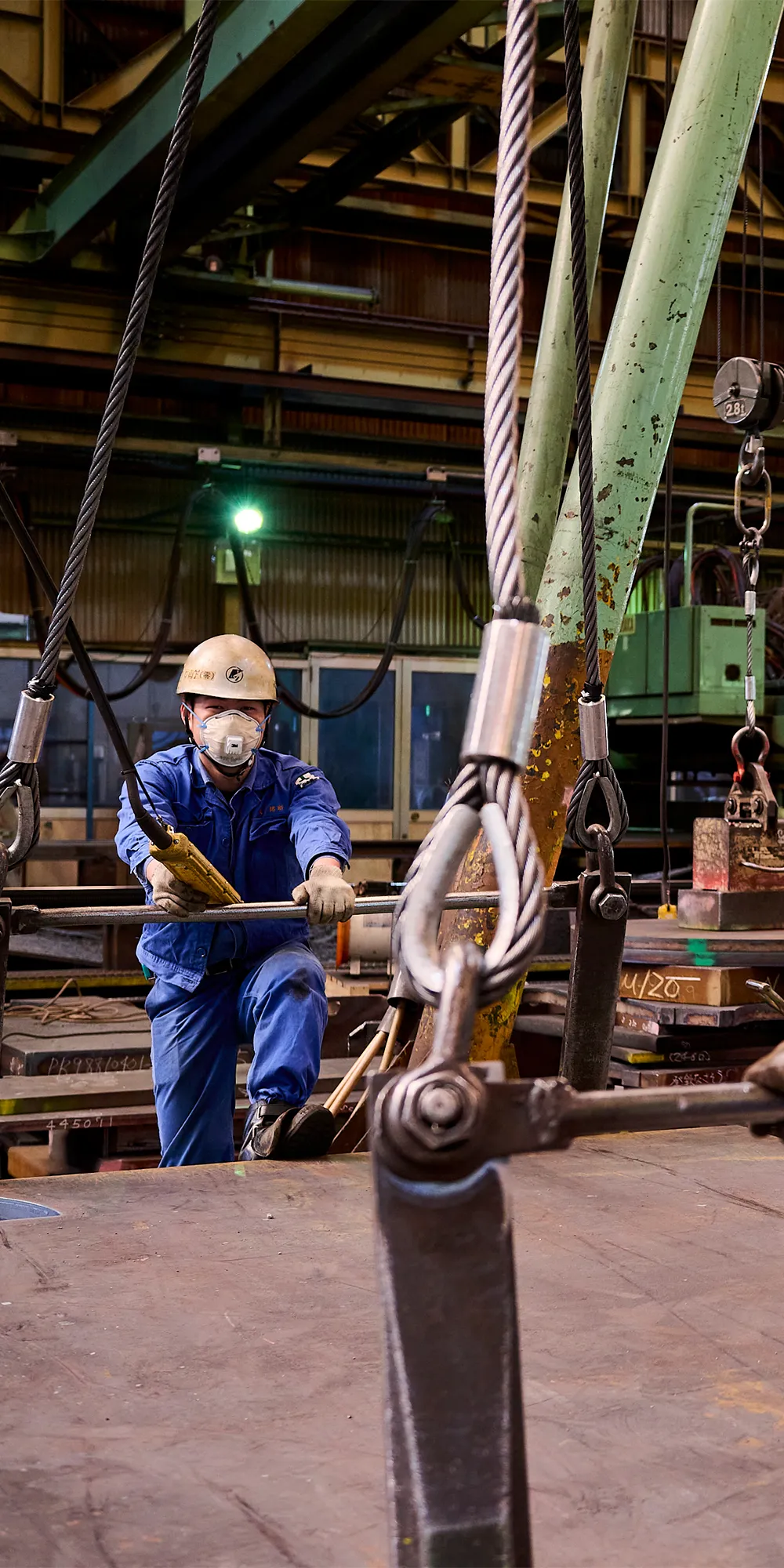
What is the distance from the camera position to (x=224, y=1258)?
6.91 feet

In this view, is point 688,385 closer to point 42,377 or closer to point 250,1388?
point 42,377

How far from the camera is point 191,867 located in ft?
9.11

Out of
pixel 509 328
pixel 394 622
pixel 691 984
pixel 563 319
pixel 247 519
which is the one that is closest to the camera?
pixel 509 328

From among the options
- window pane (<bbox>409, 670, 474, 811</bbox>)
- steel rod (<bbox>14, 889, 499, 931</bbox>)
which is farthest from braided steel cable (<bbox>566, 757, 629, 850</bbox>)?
window pane (<bbox>409, 670, 474, 811</bbox>)

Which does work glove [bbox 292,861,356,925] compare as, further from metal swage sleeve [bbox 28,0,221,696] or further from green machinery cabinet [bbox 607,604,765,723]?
green machinery cabinet [bbox 607,604,765,723]

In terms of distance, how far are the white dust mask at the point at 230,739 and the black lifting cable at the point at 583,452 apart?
1264mm

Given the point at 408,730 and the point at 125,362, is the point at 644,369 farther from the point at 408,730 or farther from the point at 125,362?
the point at 408,730

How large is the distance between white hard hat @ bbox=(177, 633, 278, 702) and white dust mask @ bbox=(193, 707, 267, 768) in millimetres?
63

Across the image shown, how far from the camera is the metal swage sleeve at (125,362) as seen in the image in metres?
1.73

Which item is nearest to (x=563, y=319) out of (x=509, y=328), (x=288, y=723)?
(x=509, y=328)

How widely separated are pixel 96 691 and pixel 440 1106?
1680 millimetres

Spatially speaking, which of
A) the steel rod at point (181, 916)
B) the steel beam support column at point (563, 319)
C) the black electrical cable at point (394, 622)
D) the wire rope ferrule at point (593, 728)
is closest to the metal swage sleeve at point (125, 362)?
the steel rod at point (181, 916)

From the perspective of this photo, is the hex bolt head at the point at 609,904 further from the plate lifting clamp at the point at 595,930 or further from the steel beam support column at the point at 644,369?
the steel beam support column at the point at 644,369

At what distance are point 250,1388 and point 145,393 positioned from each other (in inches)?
401
